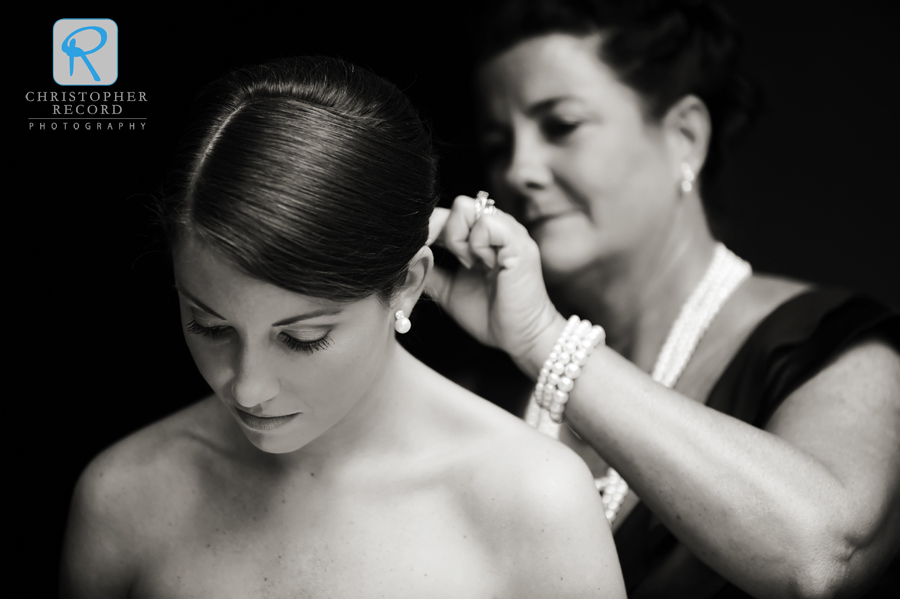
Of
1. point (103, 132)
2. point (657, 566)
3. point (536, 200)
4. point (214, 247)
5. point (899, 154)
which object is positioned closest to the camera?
point (214, 247)

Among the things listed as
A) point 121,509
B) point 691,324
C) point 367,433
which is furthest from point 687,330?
point 121,509

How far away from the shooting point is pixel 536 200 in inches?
54.3

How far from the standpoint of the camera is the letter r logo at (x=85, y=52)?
3.79ft

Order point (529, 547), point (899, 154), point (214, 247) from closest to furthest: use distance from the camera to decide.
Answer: point (214, 247) < point (529, 547) < point (899, 154)

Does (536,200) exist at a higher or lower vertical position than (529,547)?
higher

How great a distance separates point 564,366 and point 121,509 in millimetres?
605

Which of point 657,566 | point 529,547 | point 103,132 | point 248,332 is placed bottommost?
point 657,566

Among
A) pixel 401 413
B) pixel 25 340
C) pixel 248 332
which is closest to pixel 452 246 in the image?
pixel 401 413

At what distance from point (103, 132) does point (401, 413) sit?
553mm

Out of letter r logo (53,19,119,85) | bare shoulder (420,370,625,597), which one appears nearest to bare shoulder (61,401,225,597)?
bare shoulder (420,370,625,597)

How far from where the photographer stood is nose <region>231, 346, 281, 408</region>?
0.89 meters

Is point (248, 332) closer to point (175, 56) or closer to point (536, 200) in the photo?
point (175, 56)

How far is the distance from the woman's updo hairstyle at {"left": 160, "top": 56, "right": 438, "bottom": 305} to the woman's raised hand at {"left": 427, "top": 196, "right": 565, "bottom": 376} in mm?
204

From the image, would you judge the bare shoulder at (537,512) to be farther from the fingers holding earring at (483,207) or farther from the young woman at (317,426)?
the fingers holding earring at (483,207)
